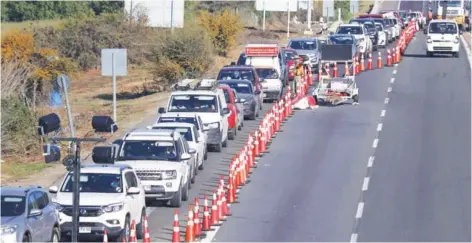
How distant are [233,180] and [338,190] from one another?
2.77 m

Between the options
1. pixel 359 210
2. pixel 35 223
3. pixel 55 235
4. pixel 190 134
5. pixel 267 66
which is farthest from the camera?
pixel 267 66

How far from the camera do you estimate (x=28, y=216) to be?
65.5 ft

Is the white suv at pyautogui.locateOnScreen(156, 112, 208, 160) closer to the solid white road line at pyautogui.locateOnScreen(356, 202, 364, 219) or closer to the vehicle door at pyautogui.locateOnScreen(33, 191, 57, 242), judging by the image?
the solid white road line at pyautogui.locateOnScreen(356, 202, 364, 219)

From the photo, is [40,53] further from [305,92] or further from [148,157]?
[148,157]

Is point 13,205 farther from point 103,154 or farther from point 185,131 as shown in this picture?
point 185,131

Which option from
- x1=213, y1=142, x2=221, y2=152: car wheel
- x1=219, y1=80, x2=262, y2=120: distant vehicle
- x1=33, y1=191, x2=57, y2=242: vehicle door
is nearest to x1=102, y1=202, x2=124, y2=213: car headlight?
x1=33, y1=191, x2=57, y2=242: vehicle door

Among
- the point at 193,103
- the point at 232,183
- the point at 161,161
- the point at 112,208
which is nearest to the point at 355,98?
the point at 193,103

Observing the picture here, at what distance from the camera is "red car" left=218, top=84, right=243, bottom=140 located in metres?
37.3

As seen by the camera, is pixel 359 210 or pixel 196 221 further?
pixel 359 210

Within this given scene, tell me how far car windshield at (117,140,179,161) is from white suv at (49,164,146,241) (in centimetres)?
366

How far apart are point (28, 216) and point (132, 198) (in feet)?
12.1

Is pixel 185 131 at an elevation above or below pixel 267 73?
below

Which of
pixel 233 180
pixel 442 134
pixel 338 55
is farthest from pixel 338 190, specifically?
pixel 338 55

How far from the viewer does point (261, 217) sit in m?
26.2
